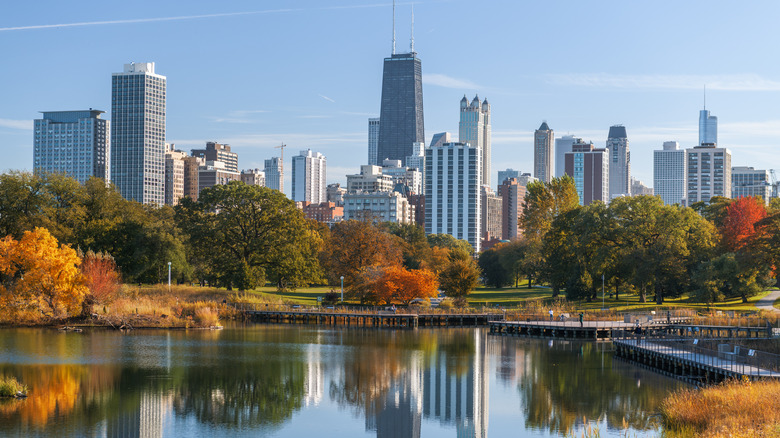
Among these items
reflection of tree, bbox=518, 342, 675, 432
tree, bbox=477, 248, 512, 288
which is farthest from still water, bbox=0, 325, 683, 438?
tree, bbox=477, 248, 512, 288

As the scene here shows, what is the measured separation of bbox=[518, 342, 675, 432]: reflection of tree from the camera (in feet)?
115

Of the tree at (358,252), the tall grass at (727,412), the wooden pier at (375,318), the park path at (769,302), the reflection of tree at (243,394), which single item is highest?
the tree at (358,252)

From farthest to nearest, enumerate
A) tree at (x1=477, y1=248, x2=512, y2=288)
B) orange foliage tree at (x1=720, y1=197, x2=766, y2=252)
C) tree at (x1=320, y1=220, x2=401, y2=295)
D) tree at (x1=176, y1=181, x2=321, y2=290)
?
tree at (x1=477, y1=248, x2=512, y2=288), tree at (x1=320, y1=220, x2=401, y2=295), tree at (x1=176, y1=181, x2=321, y2=290), orange foliage tree at (x1=720, y1=197, x2=766, y2=252)

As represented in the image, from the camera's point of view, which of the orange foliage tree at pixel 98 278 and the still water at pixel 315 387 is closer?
the still water at pixel 315 387

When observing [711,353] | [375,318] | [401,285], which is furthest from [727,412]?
[401,285]

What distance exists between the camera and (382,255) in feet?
285

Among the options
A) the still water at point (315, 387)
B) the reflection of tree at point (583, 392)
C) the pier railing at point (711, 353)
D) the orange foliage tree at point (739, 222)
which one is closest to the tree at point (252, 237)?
the still water at point (315, 387)

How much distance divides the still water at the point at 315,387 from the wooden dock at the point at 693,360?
1459 mm

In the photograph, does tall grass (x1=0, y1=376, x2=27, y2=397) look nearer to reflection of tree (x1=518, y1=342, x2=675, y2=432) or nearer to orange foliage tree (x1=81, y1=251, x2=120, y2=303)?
reflection of tree (x1=518, y1=342, x2=675, y2=432)

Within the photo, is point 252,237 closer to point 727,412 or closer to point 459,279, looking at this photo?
point 459,279

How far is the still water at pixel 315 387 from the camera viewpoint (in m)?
33.3

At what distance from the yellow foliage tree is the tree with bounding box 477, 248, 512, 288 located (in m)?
67.4

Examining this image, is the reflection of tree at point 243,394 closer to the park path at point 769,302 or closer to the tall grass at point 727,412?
the tall grass at point 727,412

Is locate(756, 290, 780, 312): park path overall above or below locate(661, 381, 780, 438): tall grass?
above
